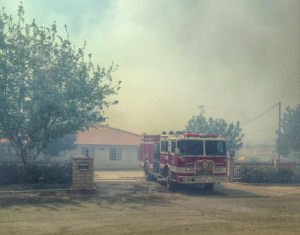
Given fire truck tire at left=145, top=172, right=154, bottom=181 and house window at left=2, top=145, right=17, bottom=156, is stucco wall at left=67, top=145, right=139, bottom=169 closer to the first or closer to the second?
house window at left=2, top=145, right=17, bottom=156

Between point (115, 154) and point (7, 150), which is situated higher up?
point (7, 150)

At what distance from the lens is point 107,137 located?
128 feet

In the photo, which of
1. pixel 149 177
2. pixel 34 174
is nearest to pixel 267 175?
pixel 149 177

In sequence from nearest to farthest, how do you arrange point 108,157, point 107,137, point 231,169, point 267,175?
1. point 267,175
2. point 231,169
3. point 108,157
4. point 107,137

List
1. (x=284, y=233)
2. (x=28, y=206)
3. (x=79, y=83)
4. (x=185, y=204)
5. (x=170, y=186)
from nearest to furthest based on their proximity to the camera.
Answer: (x=284, y=233) → (x=28, y=206) → (x=185, y=204) → (x=170, y=186) → (x=79, y=83)

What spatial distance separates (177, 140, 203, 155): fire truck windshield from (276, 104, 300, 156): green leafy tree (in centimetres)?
3415

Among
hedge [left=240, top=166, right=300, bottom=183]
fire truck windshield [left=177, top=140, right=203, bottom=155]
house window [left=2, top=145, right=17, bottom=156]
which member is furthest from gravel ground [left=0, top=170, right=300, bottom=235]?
house window [left=2, top=145, right=17, bottom=156]

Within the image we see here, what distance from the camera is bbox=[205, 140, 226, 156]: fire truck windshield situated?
17484mm

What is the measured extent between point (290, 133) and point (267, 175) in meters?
29.0

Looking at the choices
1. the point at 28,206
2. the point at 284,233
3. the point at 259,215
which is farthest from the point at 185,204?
the point at 28,206

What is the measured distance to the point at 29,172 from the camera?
18781 millimetres

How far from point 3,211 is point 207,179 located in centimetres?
952

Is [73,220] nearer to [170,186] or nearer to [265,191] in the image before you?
[170,186]

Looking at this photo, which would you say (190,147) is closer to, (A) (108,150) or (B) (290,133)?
(A) (108,150)
